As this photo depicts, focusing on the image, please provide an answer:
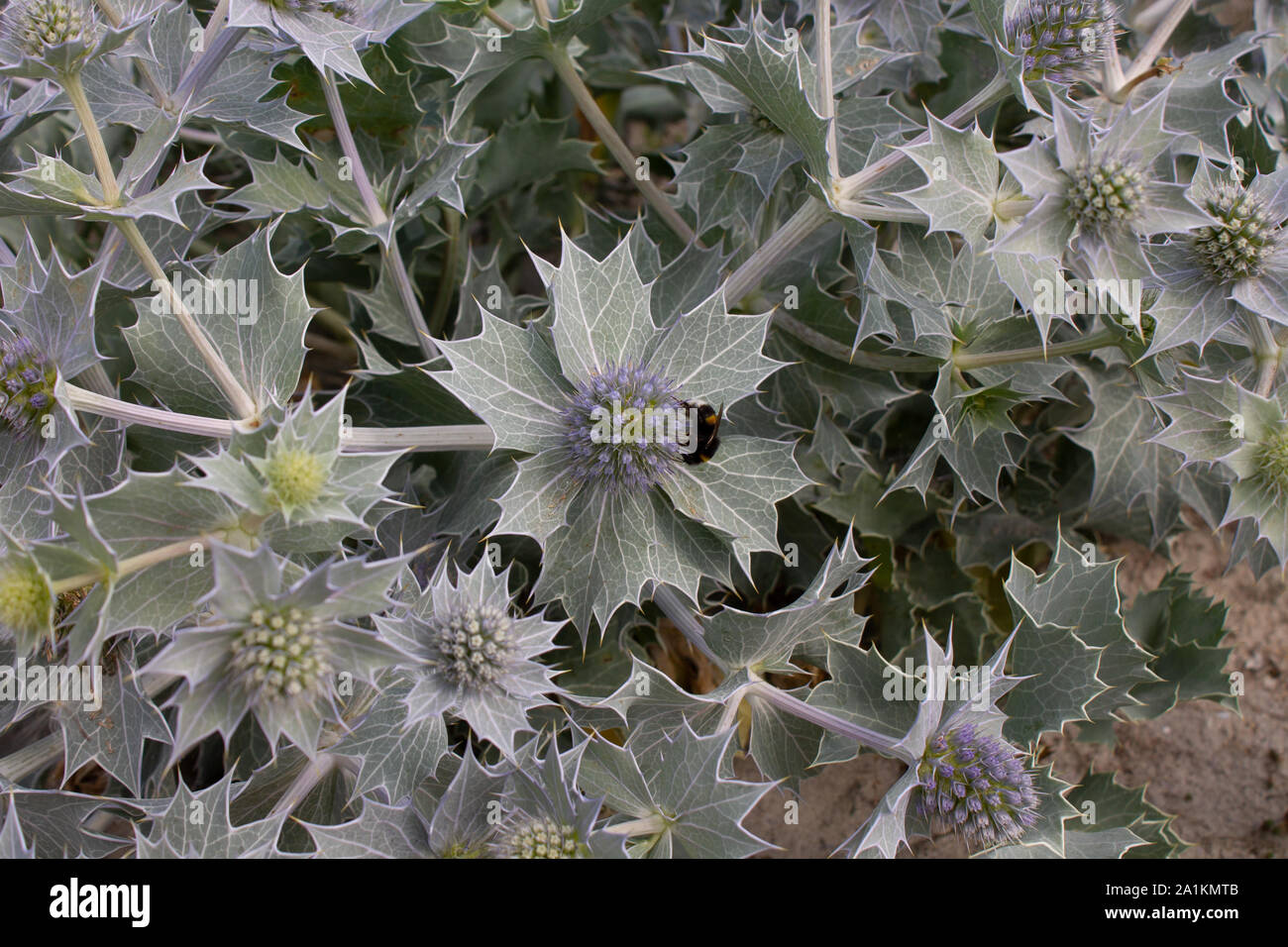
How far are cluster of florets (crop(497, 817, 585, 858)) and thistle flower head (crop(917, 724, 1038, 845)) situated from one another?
1.94ft

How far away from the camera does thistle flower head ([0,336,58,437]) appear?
1.57 m

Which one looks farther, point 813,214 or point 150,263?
point 813,214

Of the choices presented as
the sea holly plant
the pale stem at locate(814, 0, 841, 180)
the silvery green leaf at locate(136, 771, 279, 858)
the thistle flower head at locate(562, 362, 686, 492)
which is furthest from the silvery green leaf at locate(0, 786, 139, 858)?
the pale stem at locate(814, 0, 841, 180)

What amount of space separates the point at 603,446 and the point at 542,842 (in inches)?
26.5

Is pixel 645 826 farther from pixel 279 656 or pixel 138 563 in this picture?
pixel 138 563

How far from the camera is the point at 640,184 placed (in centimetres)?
211

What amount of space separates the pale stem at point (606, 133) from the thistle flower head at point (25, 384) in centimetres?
117

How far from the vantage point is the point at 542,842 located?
1407 mm

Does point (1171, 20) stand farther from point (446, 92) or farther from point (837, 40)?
point (446, 92)

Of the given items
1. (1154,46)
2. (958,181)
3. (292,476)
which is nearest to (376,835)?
(292,476)

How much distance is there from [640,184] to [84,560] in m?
1.38

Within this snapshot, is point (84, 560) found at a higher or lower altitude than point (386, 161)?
lower

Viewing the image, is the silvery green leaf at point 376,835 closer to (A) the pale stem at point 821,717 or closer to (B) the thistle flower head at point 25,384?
(A) the pale stem at point 821,717

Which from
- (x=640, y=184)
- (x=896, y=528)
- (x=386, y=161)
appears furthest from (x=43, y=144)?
(x=896, y=528)
